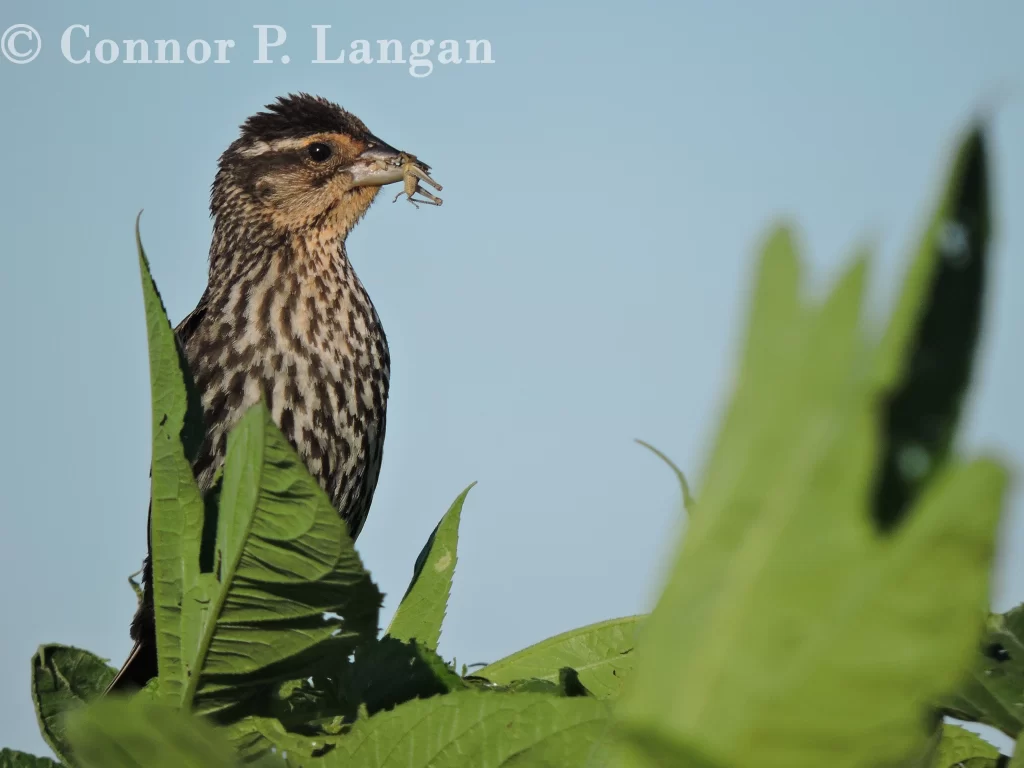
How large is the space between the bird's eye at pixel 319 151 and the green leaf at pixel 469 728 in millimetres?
5992

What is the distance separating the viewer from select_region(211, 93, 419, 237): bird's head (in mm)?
6523

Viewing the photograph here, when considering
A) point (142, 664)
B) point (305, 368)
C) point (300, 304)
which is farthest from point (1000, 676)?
point (300, 304)

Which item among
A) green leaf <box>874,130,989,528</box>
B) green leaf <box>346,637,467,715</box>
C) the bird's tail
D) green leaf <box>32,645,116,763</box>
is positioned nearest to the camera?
green leaf <box>874,130,989,528</box>

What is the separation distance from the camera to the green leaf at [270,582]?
0.85m

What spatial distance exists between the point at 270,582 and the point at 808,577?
555 millimetres

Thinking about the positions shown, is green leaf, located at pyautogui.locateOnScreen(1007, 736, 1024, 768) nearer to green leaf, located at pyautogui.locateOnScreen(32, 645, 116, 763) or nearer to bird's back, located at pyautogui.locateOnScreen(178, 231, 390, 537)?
green leaf, located at pyautogui.locateOnScreen(32, 645, 116, 763)

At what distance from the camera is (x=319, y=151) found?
6715mm

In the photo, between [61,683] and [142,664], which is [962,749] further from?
[142,664]

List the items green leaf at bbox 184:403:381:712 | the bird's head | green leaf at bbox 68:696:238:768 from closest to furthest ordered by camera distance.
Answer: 1. green leaf at bbox 68:696:238:768
2. green leaf at bbox 184:403:381:712
3. the bird's head

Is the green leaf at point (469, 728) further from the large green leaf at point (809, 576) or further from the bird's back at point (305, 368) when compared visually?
the bird's back at point (305, 368)

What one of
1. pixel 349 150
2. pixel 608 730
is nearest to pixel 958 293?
pixel 608 730

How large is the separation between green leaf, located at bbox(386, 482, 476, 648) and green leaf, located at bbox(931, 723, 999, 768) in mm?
592

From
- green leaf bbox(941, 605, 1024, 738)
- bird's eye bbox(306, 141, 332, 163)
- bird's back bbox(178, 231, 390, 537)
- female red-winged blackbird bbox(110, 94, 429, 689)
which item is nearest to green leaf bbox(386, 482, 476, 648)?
green leaf bbox(941, 605, 1024, 738)

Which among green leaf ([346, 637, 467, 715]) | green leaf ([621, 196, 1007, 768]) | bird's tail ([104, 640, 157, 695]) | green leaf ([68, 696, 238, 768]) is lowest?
bird's tail ([104, 640, 157, 695])
